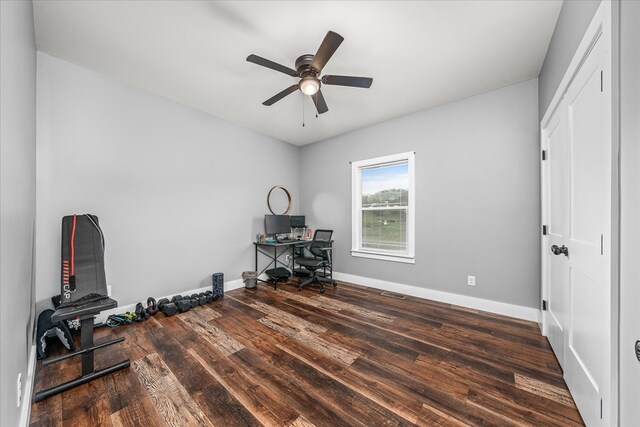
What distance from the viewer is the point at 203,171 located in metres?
3.55

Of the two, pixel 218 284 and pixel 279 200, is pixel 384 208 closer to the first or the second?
→ pixel 279 200

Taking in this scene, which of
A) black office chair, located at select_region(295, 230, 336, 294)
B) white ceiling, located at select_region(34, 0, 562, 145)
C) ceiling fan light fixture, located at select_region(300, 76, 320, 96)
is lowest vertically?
black office chair, located at select_region(295, 230, 336, 294)

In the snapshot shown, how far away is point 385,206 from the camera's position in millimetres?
4023

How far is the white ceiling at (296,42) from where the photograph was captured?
5.87ft

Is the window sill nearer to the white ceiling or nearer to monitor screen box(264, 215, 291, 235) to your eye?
monitor screen box(264, 215, 291, 235)

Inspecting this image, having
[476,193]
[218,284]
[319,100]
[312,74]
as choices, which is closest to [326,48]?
[312,74]

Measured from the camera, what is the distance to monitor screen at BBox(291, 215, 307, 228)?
473 centimetres

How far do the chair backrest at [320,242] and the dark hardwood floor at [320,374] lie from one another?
1421 millimetres

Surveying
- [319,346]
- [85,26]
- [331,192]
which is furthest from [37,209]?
[331,192]

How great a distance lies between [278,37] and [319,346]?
2.78 metres

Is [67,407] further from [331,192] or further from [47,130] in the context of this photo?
[331,192]

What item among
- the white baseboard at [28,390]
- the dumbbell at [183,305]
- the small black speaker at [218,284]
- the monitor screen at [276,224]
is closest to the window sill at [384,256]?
the monitor screen at [276,224]

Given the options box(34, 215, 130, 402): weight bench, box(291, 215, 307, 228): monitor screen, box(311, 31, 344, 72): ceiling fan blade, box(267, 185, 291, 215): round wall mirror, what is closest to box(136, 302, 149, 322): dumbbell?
box(34, 215, 130, 402): weight bench

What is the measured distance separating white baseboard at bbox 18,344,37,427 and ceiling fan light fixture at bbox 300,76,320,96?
285 cm
